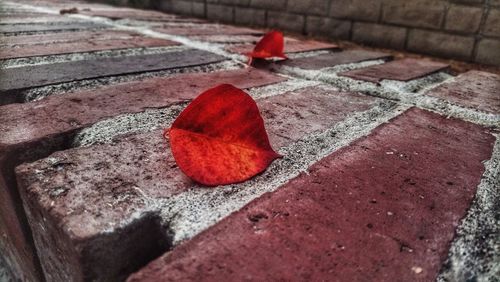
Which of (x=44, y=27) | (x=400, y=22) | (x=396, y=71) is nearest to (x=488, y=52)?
(x=400, y=22)

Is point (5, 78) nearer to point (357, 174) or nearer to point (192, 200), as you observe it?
point (192, 200)

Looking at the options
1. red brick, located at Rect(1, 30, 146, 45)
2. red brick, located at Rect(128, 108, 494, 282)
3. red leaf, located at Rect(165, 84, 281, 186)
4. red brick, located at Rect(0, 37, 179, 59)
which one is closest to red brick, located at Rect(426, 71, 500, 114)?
red brick, located at Rect(128, 108, 494, 282)

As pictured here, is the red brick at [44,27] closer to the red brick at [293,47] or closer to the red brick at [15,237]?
the red brick at [293,47]

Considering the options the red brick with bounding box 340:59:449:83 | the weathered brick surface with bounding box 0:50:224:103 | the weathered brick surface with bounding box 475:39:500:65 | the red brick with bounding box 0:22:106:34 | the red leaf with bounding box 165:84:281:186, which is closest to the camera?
the red leaf with bounding box 165:84:281:186

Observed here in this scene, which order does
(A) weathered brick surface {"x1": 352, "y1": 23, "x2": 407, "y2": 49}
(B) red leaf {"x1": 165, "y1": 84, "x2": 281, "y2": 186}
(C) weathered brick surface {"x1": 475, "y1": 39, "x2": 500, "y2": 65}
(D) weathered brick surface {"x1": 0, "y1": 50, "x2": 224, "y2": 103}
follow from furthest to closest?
1. (A) weathered brick surface {"x1": 352, "y1": 23, "x2": 407, "y2": 49}
2. (C) weathered brick surface {"x1": 475, "y1": 39, "x2": 500, "y2": 65}
3. (D) weathered brick surface {"x1": 0, "y1": 50, "x2": 224, "y2": 103}
4. (B) red leaf {"x1": 165, "y1": 84, "x2": 281, "y2": 186}

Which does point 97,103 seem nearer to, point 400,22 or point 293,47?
point 293,47

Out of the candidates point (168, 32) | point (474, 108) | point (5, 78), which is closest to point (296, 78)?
point (474, 108)

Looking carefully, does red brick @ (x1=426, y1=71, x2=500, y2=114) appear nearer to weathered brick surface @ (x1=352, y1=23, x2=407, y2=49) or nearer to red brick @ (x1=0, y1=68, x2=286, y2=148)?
red brick @ (x1=0, y1=68, x2=286, y2=148)
